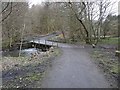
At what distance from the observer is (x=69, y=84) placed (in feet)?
25.1

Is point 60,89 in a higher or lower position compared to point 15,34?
lower

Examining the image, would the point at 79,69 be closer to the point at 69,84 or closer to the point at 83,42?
the point at 69,84

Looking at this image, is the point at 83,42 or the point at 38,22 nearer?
→ the point at 83,42

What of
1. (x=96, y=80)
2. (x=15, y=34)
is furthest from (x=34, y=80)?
(x=15, y=34)

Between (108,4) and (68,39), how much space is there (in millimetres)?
7993

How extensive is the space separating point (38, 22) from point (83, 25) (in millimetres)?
22686

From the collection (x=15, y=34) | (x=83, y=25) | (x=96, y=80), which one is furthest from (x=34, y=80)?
(x=15, y=34)

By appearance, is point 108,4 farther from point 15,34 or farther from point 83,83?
point 83,83

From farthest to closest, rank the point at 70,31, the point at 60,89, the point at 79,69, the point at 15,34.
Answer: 1. the point at 15,34
2. the point at 70,31
3. the point at 79,69
4. the point at 60,89

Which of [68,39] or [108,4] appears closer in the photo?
[108,4]

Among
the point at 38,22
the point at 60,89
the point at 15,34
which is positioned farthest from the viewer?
the point at 38,22

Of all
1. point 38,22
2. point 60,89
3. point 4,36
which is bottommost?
point 60,89

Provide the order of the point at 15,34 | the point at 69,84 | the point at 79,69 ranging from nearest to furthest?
the point at 69,84
the point at 79,69
the point at 15,34

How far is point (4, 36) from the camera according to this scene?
27.1m
